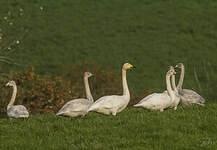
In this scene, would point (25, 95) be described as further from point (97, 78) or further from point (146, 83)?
point (146, 83)

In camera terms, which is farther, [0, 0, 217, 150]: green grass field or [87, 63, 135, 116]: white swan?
[0, 0, 217, 150]: green grass field

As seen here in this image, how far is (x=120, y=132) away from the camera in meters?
13.2

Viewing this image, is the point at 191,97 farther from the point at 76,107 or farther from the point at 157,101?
the point at 76,107

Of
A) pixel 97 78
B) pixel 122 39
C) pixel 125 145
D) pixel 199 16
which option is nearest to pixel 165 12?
pixel 199 16

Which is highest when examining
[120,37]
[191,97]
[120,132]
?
[120,37]

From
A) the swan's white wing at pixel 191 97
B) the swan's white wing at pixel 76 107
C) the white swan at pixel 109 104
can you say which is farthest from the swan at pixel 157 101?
the swan's white wing at pixel 191 97

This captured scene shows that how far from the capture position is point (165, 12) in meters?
50.3

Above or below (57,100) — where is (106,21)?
above

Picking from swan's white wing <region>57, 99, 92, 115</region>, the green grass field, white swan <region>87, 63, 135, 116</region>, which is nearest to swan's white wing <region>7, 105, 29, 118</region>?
swan's white wing <region>57, 99, 92, 115</region>

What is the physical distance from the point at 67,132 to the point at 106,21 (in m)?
35.5

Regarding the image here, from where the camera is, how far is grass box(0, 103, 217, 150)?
485 inches

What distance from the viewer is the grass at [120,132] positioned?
1231 centimetres

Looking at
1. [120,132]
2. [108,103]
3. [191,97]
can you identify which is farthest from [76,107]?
[191,97]

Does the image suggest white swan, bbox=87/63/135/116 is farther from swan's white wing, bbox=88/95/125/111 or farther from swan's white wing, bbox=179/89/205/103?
swan's white wing, bbox=179/89/205/103
